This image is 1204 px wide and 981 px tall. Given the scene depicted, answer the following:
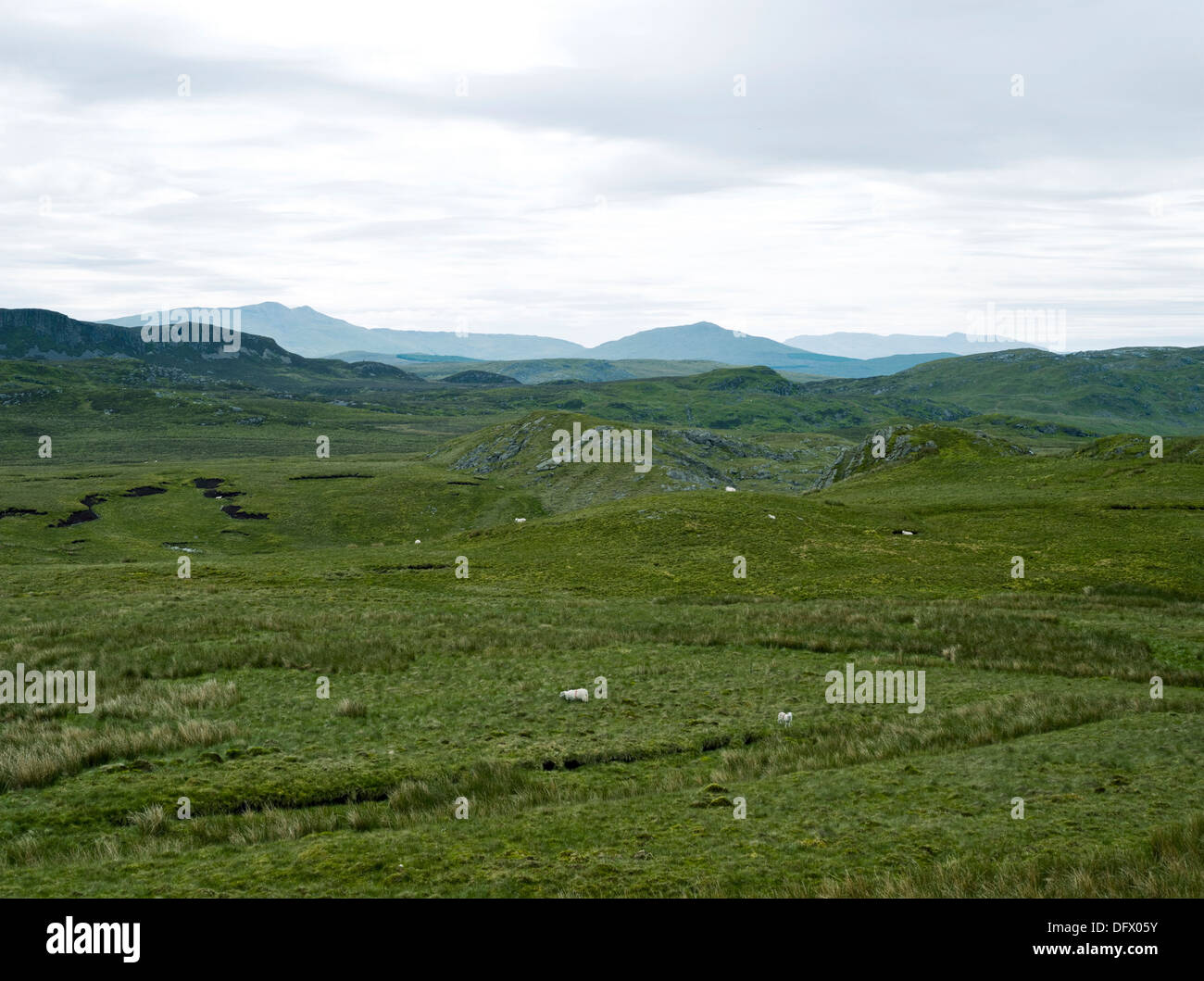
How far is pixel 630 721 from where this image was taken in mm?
23828

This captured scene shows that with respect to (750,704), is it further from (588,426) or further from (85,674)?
(588,426)

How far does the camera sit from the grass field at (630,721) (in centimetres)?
1385

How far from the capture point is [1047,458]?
3925 inches

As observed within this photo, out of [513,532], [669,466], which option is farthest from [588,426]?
[513,532]

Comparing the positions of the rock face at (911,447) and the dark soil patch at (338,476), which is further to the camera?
the dark soil patch at (338,476)

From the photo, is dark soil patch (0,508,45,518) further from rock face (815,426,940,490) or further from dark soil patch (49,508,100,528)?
rock face (815,426,940,490)

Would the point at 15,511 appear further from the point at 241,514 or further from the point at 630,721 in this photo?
the point at 630,721

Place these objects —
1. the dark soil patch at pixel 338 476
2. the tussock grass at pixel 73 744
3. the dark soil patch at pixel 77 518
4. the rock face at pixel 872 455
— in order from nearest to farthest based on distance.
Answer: the tussock grass at pixel 73 744
the dark soil patch at pixel 77 518
the rock face at pixel 872 455
the dark soil patch at pixel 338 476

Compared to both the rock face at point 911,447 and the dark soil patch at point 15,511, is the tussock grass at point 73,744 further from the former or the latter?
the rock face at point 911,447

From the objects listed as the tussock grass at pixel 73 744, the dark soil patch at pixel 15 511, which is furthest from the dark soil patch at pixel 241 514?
the tussock grass at pixel 73 744

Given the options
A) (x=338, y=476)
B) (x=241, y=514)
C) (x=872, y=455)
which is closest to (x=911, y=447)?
(x=872, y=455)

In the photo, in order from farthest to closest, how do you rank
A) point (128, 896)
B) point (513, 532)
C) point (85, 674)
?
1. point (513, 532)
2. point (85, 674)
3. point (128, 896)

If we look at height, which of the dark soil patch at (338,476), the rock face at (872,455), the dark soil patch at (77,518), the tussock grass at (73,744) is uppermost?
the rock face at (872,455)
